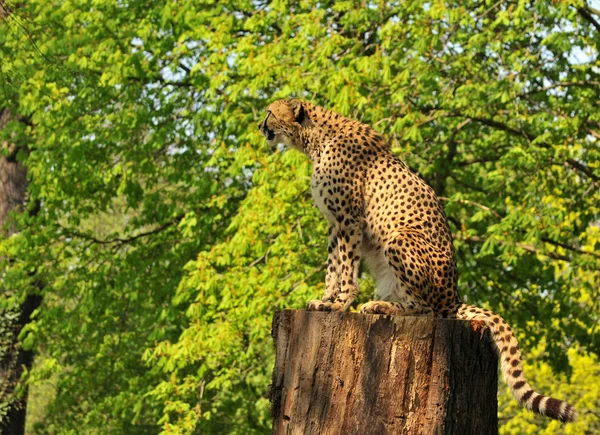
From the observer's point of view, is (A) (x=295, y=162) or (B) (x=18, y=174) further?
(B) (x=18, y=174)

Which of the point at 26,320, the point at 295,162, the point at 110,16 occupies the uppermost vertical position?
the point at 110,16

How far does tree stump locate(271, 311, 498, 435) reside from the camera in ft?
14.6

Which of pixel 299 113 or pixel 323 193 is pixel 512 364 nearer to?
pixel 323 193

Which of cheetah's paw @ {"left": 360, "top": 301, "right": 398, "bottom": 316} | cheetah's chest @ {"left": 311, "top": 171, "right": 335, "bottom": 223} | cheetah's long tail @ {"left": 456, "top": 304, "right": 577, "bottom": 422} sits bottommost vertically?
cheetah's long tail @ {"left": 456, "top": 304, "right": 577, "bottom": 422}

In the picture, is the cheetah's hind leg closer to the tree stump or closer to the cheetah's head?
the tree stump

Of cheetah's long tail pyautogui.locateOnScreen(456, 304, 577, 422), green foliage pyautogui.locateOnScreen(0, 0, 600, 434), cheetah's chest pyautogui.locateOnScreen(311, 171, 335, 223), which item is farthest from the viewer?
green foliage pyautogui.locateOnScreen(0, 0, 600, 434)

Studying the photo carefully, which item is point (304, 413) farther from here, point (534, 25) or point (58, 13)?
point (58, 13)

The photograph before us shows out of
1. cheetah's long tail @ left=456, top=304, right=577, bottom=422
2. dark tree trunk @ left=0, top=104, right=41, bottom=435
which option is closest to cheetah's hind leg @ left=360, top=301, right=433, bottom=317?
cheetah's long tail @ left=456, top=304, right=577, bottom=422

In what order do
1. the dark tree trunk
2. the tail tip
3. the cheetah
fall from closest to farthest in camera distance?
the tail tip
the cheetah
the dark tree trunk

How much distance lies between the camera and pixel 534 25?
11.8 metres

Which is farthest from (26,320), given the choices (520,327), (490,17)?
(490,17)

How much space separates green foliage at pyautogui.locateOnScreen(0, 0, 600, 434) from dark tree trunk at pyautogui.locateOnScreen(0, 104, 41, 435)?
1.71 m

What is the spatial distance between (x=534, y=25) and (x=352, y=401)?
27.7 ft

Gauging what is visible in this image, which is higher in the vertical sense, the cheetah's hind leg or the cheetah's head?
the cheetah's head
